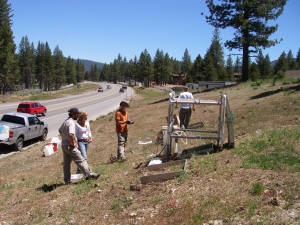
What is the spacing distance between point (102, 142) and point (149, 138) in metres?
2.47

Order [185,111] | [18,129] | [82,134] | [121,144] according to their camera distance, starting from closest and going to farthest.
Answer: [82,134]
[121,144]
[185,111]
[18,129]

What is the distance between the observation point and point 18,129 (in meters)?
16.2

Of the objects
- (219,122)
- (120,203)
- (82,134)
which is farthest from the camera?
(82,134)

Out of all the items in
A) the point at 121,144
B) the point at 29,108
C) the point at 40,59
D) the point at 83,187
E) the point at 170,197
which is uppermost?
the point at 40,59

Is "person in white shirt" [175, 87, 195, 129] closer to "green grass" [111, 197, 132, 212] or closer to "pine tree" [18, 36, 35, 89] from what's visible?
"green grass" [111, 197, 132, 212]

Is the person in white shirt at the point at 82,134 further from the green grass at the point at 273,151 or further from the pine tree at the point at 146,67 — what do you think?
the pine tree at the point at 146,67

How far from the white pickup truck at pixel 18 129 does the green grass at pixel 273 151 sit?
11.4 m

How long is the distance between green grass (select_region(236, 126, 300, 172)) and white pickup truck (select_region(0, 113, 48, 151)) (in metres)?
11.4

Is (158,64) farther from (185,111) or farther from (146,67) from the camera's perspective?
(185,111)

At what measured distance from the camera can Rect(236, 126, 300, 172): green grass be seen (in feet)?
19.9

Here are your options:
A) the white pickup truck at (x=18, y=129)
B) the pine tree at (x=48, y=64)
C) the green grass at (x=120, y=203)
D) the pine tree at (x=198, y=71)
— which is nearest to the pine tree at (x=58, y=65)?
the pine tree at (x=48, y=64)

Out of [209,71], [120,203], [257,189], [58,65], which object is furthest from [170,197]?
[58,65]

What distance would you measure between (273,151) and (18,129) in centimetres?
1288

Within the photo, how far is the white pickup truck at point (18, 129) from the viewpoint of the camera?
15.3 m
